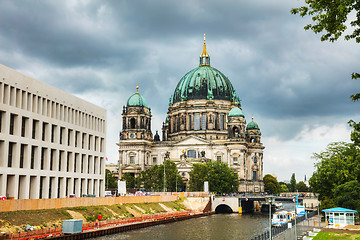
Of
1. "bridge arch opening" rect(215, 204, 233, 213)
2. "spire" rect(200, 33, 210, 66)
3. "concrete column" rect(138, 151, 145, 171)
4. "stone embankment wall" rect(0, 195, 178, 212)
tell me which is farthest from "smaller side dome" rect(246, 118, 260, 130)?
"stone embankment wall" rect(0, 195, 178, 212)

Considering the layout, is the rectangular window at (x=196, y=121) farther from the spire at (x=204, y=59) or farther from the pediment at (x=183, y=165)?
the spire at (x=204, y=59)

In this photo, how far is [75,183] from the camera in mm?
86562

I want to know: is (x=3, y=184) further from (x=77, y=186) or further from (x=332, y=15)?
(x=332, y=15)

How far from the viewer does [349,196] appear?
72500 millimetres

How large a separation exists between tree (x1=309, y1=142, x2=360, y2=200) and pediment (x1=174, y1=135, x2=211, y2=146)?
64.3 meters

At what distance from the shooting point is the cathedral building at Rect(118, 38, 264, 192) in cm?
15788

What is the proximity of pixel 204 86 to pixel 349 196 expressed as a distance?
10580 cm

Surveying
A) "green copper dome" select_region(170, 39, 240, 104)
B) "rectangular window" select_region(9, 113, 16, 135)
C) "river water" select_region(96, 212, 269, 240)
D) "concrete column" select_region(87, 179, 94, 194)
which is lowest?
"river water" select_region(96, 212, 269, 240)

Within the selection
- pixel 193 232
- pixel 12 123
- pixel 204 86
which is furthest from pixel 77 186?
pixel 204 86

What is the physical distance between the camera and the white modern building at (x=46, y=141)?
2628 inches

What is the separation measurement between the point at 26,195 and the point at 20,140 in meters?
8.52

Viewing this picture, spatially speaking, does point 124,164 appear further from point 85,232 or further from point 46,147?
point 85,232

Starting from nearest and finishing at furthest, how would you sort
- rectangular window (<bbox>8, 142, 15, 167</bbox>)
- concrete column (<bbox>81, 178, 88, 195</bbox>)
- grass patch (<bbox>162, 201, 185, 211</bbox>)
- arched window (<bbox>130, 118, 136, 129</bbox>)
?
rectangular window (<bbox>8, 142, 15, 167</bbox>)
concrete column (<bbox>81, 178, 88, 195</bbox>)
grass patch (<bbox>162, 201, 185, 211</bbox>)
arched window (<bbox>130, 118, 136, 129</bbox>)

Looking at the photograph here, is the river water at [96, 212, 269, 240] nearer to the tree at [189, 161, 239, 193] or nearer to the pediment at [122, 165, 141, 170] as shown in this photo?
the tree at [189, 161, 239, 193]
